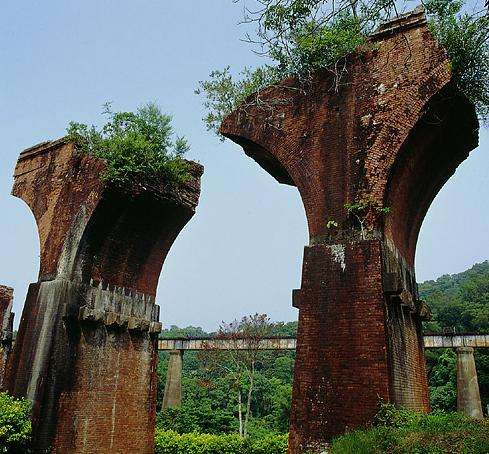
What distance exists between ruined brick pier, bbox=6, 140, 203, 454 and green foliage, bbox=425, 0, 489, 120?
6.54 m

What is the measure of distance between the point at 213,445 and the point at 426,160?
35.0 feet

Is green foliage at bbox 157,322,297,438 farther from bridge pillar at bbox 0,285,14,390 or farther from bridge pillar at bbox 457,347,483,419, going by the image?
bridge pillar at bbox 457,347,483,419

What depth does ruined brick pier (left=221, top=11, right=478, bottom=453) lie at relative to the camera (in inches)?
290

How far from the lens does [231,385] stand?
28172mm

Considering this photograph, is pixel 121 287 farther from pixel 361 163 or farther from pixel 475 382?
pixel 475 382

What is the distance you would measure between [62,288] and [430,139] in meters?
7.71

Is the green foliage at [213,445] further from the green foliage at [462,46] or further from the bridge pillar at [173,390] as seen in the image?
the green foliage at [462,46]

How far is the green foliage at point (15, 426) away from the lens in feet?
32.0

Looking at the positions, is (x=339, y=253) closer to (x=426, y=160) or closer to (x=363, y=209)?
(x=363, y=209)

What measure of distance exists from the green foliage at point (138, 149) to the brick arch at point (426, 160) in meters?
5.28

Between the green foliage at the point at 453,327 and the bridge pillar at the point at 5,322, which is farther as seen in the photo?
the green foliage at the point at 453,327

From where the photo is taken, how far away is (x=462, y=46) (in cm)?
816

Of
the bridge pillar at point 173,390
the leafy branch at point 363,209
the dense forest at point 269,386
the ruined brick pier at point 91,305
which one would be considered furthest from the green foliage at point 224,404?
the leafy branch at point 363,209

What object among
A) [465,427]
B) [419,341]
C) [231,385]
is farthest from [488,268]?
[465,427]
